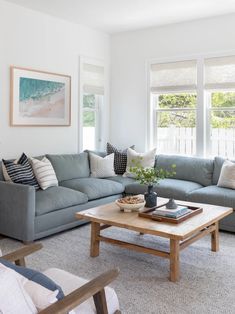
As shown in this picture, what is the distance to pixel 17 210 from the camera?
3.79m

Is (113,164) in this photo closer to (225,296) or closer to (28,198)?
(28,198)

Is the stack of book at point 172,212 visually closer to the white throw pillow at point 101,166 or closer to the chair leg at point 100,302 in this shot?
the chair leg at point 100,302

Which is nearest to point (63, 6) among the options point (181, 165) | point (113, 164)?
point (113, 164)

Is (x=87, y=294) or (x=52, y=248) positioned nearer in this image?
(x=87, y=294)

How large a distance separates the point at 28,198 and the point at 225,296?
6.82 ft

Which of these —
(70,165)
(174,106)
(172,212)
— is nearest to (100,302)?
(172,212)

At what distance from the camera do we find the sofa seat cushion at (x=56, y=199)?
3859 mm

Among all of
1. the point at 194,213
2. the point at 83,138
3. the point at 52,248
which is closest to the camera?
the point at 194,213

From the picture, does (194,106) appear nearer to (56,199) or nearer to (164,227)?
(56,199)

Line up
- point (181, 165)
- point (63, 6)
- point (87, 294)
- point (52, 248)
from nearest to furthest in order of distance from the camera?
1. point (87, 294)
2. point (52, 248)
3. point (63, 6)
4. point (181, 165)

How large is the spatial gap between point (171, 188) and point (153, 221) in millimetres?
1487

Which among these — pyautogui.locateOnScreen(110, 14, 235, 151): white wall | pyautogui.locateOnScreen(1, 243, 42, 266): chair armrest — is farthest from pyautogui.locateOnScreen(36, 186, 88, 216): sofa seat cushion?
pyautogui.locateOnScreen(110, 14, 235, 151): white wall

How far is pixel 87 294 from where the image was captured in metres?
1.62

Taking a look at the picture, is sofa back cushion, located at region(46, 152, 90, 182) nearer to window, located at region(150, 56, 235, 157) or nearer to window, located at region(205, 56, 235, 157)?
window, located at region(150, 56, 235, 157)
